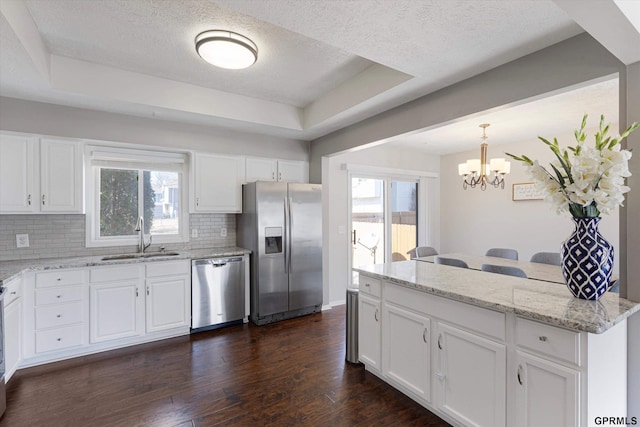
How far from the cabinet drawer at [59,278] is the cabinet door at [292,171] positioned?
2520mm

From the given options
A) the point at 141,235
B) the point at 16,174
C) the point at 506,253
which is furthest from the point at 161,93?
the point at 506,253

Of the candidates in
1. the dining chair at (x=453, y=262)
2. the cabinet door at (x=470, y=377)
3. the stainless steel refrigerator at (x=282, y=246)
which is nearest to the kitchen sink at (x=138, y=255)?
the stainless steel refrigerator at (x=282, y=246)

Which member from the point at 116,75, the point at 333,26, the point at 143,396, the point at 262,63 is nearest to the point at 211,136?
the point at 116,75

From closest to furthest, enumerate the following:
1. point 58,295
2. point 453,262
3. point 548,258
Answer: point 58,295
point 453,262
point 548,258

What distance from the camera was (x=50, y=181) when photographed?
3049 millimetres

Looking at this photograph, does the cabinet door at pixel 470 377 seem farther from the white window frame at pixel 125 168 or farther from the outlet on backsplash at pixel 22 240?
the outlet on backsplash at pixel 22 240

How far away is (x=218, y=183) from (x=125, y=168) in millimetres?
1063

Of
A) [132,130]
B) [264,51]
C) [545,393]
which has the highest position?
[264,51]

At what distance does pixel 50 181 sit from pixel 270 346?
2.77 metres

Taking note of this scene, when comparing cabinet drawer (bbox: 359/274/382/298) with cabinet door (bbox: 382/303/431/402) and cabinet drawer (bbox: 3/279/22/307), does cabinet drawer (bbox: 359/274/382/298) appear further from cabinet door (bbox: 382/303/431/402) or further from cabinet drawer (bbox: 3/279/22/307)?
cabinet drawer (bbox: 3/279/22/307)

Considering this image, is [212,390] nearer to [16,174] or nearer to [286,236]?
[286,236]

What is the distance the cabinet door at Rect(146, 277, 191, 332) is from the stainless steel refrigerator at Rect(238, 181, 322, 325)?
0.80 metres

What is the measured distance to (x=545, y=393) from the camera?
4.84 ft

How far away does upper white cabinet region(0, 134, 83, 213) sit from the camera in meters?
2.87
